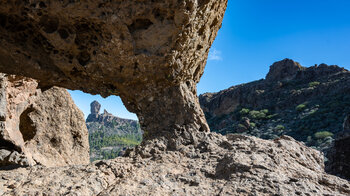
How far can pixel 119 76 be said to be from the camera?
15.3 ft

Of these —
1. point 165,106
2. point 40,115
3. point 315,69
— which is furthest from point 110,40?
point 315,69

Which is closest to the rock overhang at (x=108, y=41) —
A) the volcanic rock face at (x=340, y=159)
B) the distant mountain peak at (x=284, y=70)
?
the volcanic rock face at (x=340, y=159)

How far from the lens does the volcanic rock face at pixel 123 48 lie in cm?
394

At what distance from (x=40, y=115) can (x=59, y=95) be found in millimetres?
1012

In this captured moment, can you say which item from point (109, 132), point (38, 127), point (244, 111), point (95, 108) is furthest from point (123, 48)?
point (95, 108)

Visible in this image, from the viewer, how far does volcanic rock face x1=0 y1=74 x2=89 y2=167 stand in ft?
16.4

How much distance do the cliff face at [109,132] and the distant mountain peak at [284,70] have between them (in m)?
67.7

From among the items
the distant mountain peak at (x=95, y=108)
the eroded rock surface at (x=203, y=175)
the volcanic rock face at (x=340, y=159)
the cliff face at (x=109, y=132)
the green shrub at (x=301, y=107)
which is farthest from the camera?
the distant mountain peak at (x=95, y=108)

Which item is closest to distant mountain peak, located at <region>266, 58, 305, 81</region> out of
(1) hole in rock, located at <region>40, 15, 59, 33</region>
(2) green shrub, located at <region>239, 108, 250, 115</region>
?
(2) green shrub, located at <region>239, 108, 250, 115</region>

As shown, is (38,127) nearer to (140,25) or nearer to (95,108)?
(140,25)

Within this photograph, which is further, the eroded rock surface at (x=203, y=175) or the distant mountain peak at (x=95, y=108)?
the distant mountain peak at (x=95, y=108)

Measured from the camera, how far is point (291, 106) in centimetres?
4278

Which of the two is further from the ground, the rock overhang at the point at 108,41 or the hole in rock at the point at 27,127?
the rock overhang at the point at 108,41

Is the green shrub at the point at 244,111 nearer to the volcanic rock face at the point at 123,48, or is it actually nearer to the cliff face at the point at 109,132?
the volcanic rock face at the point at 123,48
